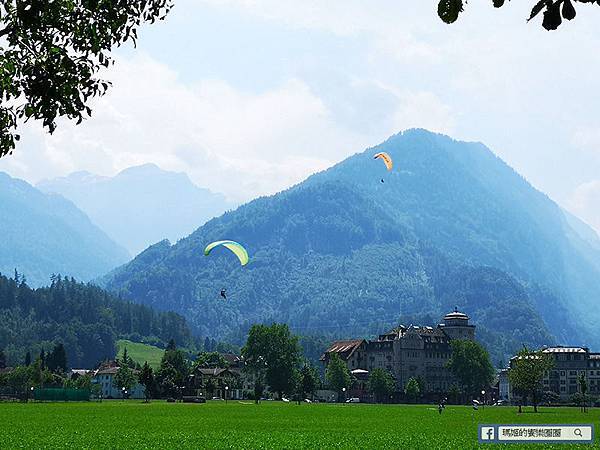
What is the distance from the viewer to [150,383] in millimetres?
166500

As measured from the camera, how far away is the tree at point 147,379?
161125 mm

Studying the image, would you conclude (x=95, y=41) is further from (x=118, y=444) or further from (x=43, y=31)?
(x=118, y=444)

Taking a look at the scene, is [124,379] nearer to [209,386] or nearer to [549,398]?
[209,386]

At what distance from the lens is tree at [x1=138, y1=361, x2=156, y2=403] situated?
161m

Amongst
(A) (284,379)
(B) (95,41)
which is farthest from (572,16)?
(A) (284,379)

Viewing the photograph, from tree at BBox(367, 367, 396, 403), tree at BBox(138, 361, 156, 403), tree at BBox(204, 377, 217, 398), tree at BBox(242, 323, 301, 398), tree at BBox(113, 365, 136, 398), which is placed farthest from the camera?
tree at BBox(113, 365, 136, 398)

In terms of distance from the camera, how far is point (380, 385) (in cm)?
19038

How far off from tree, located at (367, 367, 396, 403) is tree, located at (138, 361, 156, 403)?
50.2m

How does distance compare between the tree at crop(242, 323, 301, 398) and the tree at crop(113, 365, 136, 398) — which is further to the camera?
the tree at crop(113, 365, 136, 398)

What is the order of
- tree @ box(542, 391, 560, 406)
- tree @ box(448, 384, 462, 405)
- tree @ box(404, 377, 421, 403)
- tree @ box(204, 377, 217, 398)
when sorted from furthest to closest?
1. tree @ box(448, 384, 462, 405)
2. tree @ box(542, 391, 560, 406)
3. tree @ box(404, 377, 421, 403)
4. tree @ box(204, 377, 217, 398)

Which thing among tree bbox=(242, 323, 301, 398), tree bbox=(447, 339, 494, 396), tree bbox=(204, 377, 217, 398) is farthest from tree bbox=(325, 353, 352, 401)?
tree bbox=(204, 377, 217, 398)

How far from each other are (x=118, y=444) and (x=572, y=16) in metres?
40.6

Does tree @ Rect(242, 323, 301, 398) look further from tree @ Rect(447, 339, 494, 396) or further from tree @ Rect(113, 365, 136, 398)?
tree @ Rect(447, 339, 494, 396)

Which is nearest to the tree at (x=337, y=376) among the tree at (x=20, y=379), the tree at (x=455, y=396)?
the tree at (x=455, y=396)
